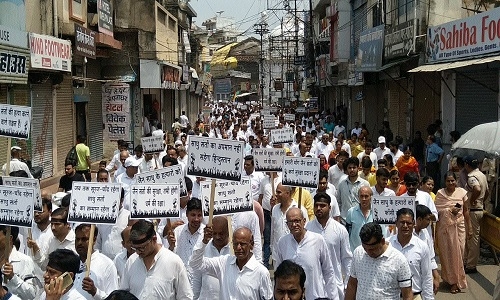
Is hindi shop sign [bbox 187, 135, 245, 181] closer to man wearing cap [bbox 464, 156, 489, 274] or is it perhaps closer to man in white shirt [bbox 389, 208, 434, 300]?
man in white shirt [bbox 389, 208, 434, 300]

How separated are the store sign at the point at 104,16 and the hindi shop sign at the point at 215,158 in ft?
52.0

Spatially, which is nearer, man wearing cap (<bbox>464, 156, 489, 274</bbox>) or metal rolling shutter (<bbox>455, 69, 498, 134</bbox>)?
man wearing cap (<bbox>464, 156, 489, 274</bbox>)

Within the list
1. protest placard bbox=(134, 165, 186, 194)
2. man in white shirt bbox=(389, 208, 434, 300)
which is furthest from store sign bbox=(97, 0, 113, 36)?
man in white shirt bbox=(389, 208, 434, 300)

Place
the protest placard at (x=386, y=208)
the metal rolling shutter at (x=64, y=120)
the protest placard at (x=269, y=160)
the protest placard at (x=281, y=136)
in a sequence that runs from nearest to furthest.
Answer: the protest placard at (x=386, y=208)
the protest placard at (x=269, y=160)
the protest placard at (x=281, y=136)
the metal rolling shutter at (x=64, y=120)

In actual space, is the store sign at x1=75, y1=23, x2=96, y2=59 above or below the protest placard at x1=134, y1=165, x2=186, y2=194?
above

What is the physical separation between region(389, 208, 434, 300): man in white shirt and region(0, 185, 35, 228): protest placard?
321cm

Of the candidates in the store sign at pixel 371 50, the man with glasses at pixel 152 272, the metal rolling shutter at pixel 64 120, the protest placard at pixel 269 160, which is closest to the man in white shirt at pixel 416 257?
the man with glasses at pixel 152 272

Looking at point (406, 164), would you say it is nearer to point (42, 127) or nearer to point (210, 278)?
point (210, 278)

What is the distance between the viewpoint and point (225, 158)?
667cm

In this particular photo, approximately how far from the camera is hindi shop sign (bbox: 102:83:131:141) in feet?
63.0

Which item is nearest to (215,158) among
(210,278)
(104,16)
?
(210,278)

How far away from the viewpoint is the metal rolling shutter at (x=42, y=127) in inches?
718

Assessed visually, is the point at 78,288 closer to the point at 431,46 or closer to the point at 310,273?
the point at 310,273

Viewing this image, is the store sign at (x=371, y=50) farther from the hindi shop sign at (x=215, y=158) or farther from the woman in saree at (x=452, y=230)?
the hindi shop sign at (x=215, y=158)
